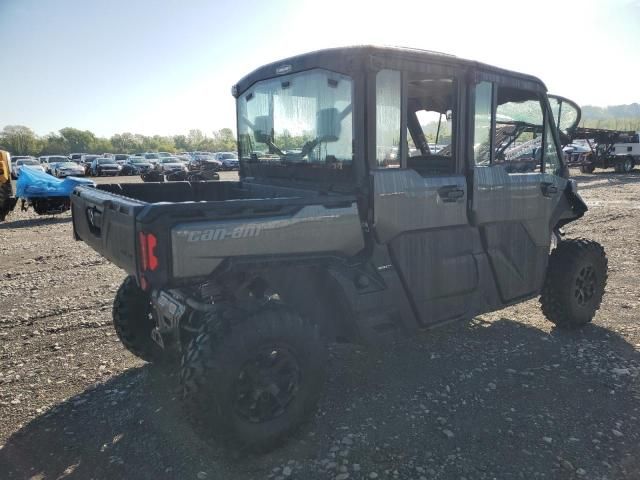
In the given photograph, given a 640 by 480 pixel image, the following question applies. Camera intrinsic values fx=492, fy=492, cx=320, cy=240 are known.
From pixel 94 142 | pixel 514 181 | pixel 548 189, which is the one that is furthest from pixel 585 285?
pixel 94 142

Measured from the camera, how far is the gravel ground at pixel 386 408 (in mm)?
2934

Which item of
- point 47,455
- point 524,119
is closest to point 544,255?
point 524,119

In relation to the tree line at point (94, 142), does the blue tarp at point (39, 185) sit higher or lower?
lower

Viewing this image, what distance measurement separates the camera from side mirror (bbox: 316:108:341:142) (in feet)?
11.6

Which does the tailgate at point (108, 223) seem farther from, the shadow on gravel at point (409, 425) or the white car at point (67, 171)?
the white car at point (67, 171)

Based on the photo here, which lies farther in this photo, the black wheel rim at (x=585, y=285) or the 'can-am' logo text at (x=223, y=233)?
the black wheel rim at (x=585, y=285)

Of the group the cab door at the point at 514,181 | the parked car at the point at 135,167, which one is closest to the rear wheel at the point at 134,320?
the cab door at the point at 514,181

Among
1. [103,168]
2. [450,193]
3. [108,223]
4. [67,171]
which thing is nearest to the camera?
[108,223]

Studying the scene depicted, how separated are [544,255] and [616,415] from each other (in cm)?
172

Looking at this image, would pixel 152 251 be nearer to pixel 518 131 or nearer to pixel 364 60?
pixel 364 60

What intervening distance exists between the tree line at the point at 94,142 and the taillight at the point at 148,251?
69.6 meters

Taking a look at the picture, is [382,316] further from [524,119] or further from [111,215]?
[524,119]

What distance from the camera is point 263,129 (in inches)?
168

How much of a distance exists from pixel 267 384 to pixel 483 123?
270 cm
